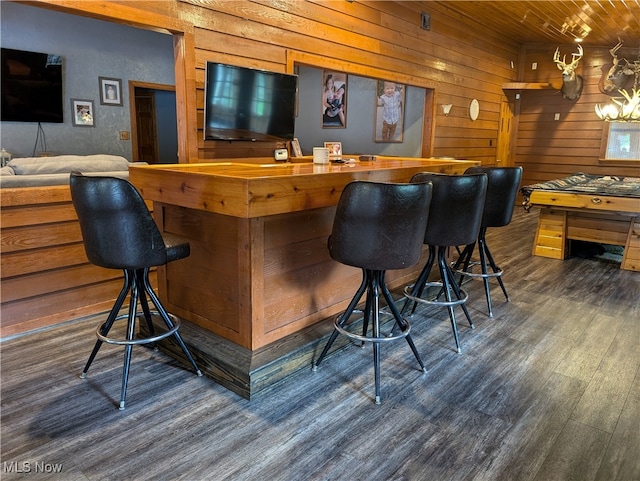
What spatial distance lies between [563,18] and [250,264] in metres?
6.47

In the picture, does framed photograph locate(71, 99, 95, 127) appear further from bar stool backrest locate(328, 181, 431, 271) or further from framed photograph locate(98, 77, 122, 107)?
bar stool backrest locate(328, 181, 431, 271)

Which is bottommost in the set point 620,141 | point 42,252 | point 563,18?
point 42,252

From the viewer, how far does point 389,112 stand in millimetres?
8891

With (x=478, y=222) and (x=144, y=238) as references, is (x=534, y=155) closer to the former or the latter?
(x=478, y=222)

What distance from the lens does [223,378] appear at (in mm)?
2457

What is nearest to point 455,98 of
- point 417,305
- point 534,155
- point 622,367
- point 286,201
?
point 534,155

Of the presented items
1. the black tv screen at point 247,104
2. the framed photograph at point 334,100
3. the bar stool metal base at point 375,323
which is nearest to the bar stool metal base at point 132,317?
the bar stool metal base at point 375,323

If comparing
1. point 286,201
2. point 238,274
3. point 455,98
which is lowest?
point 238,274

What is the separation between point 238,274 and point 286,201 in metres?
0.49

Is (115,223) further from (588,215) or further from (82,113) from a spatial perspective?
(82,113)

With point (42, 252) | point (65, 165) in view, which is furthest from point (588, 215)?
point (42, 252)

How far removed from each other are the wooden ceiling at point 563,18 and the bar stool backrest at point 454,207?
4.24 meters

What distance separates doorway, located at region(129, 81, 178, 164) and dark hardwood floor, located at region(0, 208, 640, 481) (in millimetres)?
6057

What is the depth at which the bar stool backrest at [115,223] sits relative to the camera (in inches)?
82.1
